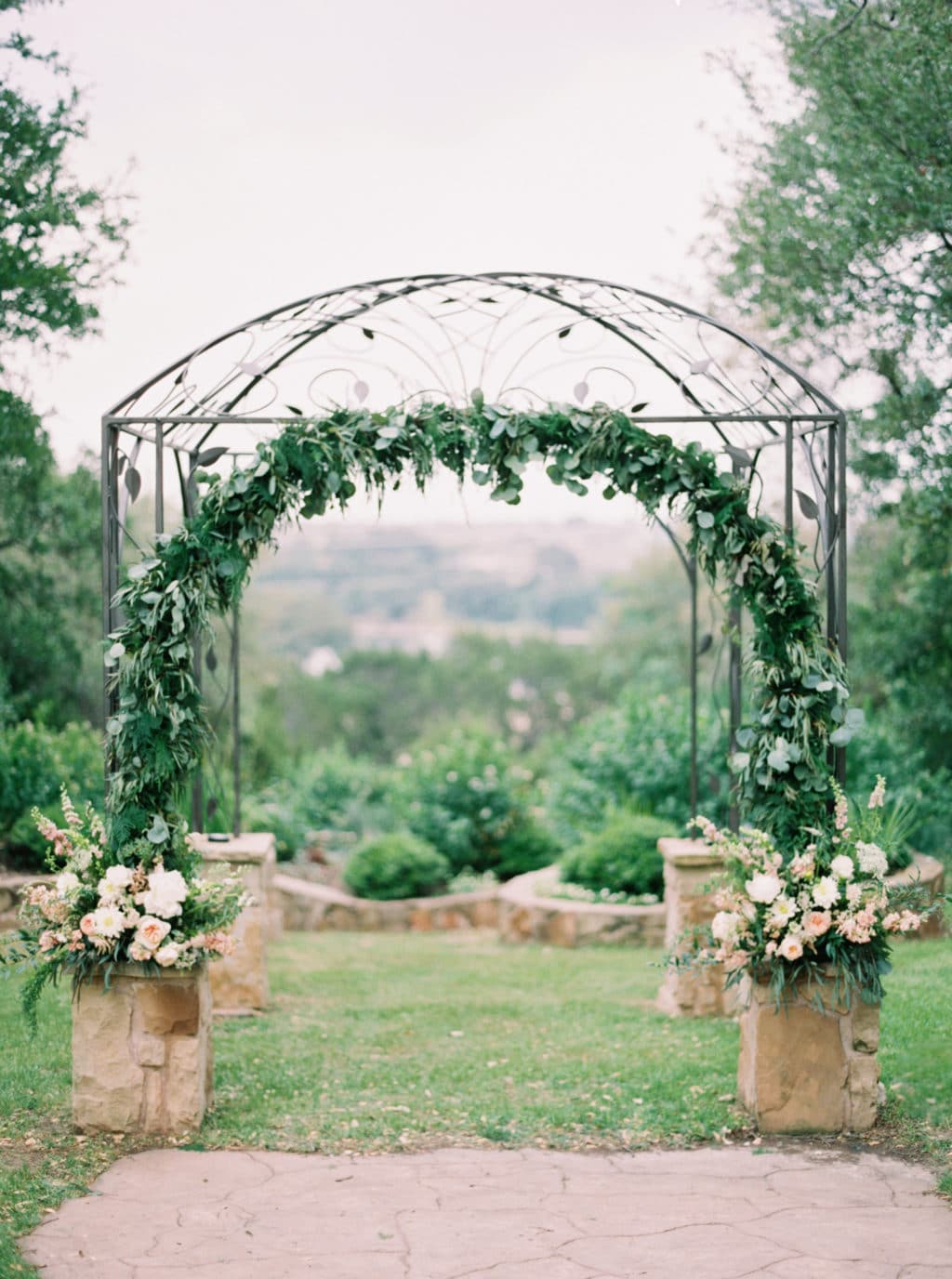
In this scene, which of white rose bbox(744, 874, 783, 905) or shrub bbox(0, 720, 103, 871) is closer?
white rose bbox(744, 874, 783, 905)

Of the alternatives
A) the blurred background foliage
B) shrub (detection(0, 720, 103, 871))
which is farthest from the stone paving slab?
shrub (detection(0, 720, 103, 871))

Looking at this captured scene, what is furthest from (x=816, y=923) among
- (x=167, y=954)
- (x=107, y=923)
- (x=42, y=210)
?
(x=42, y=210)

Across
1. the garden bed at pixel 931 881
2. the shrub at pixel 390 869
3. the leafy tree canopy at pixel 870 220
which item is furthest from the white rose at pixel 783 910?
the shrub at pixel 390 869

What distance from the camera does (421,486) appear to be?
4.23 metres

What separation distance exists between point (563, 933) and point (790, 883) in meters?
3.59

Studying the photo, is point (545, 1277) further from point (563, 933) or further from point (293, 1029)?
point (563, 933)

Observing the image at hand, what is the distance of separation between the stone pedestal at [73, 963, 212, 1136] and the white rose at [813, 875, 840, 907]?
218 centimetres

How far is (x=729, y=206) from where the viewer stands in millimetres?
8414

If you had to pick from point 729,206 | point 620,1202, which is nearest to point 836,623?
point 620,1202

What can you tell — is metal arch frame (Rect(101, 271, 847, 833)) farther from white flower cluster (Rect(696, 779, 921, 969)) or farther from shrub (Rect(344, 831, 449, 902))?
shrub (Rect(344, 831, 449, 902))

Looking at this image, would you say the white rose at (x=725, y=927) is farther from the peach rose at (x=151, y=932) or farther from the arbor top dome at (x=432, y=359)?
the peach rose at (x=151, y=932)

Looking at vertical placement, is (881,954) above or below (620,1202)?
above

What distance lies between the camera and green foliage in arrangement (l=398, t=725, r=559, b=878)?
9.47m

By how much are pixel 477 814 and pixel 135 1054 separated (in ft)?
18.2
